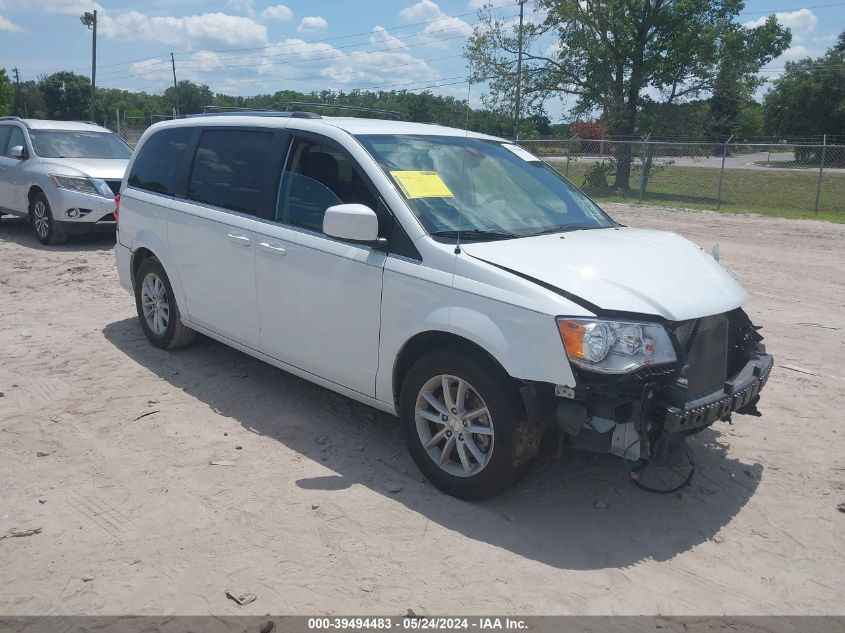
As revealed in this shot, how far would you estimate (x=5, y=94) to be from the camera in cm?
7594

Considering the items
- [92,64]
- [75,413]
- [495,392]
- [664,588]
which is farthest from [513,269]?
[92,64]

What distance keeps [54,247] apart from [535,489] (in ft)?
34.1

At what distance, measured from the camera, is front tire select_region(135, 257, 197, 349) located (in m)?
6.23

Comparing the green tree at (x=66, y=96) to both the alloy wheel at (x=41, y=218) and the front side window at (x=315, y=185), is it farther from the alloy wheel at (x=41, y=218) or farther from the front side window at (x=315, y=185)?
the front side window at (x=315, y=185)

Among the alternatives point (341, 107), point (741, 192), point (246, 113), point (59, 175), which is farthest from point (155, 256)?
point (741, 192)

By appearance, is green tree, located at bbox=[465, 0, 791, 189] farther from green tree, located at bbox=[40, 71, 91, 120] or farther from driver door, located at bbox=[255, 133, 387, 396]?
green tree, located at bbox=[40, 71, 91, 120]

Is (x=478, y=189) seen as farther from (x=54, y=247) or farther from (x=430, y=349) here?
(x=54, y=247)

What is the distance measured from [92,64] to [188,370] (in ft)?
147

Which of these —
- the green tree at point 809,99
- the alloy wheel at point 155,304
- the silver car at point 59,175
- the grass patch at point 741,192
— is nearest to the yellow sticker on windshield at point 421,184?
the alloy wheel at point 155,304

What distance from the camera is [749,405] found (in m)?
4.15

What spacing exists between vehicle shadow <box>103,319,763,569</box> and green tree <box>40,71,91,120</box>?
3309 inches

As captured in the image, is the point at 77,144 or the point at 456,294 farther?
the point at 77,144

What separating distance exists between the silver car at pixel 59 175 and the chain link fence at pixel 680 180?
1206 cm

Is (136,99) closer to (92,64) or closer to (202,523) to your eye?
(92,64)
